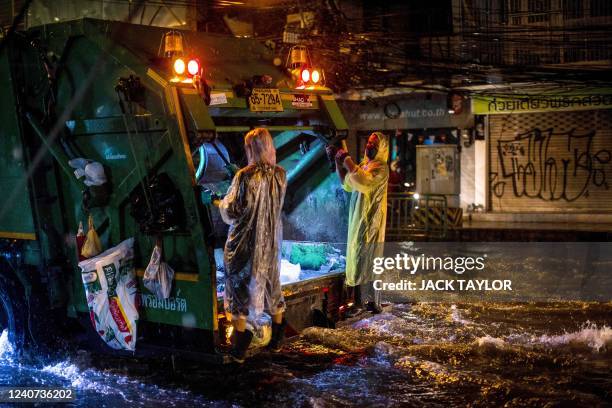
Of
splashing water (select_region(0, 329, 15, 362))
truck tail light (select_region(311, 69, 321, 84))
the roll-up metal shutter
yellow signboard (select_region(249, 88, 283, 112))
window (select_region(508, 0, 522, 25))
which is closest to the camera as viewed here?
yellow signboard (select_region(249, 88, 283, 112))

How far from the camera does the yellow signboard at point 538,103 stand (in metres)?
18.2

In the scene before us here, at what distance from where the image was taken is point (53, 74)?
602 cm

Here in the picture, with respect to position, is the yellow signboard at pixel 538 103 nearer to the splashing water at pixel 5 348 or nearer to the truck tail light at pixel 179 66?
the truck tail light at pixel 179 66

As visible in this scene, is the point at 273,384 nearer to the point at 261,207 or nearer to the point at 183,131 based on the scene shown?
the point at 261,207

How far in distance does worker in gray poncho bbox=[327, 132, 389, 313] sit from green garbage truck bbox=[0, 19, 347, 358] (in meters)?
0.22

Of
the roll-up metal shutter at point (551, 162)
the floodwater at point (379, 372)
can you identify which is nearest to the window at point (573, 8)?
the roll-up metal shutter at point (551, 162)

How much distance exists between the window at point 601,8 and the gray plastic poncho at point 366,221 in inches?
544

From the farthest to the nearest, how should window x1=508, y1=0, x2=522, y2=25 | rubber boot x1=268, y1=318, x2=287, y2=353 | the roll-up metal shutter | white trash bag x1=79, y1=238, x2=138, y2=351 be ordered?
window x1=508, y1=0, x2=522, y2=25 < the roll-up metal shutter < rubber boot x1=268, y1=318, x2=287, y2=353 < white trash bag x1=79, y1=238, x2=138, y2=351

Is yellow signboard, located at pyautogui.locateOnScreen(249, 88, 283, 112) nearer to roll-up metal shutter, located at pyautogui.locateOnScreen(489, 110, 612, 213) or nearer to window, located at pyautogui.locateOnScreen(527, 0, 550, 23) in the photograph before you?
window, located at pyautogui.locateOnScreen(527, 0, 550, 23)

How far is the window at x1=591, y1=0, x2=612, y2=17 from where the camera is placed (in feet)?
60.5

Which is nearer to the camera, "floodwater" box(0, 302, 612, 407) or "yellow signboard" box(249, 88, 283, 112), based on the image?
"floodwater" box(0, 302, 612, 407)

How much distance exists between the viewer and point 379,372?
6.11 meters

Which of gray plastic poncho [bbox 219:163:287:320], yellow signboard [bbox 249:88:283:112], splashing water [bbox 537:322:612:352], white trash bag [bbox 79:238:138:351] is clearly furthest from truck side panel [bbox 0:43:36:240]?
splashing water [bbox 537:322:612:352]

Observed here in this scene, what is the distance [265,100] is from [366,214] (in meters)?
1.60
